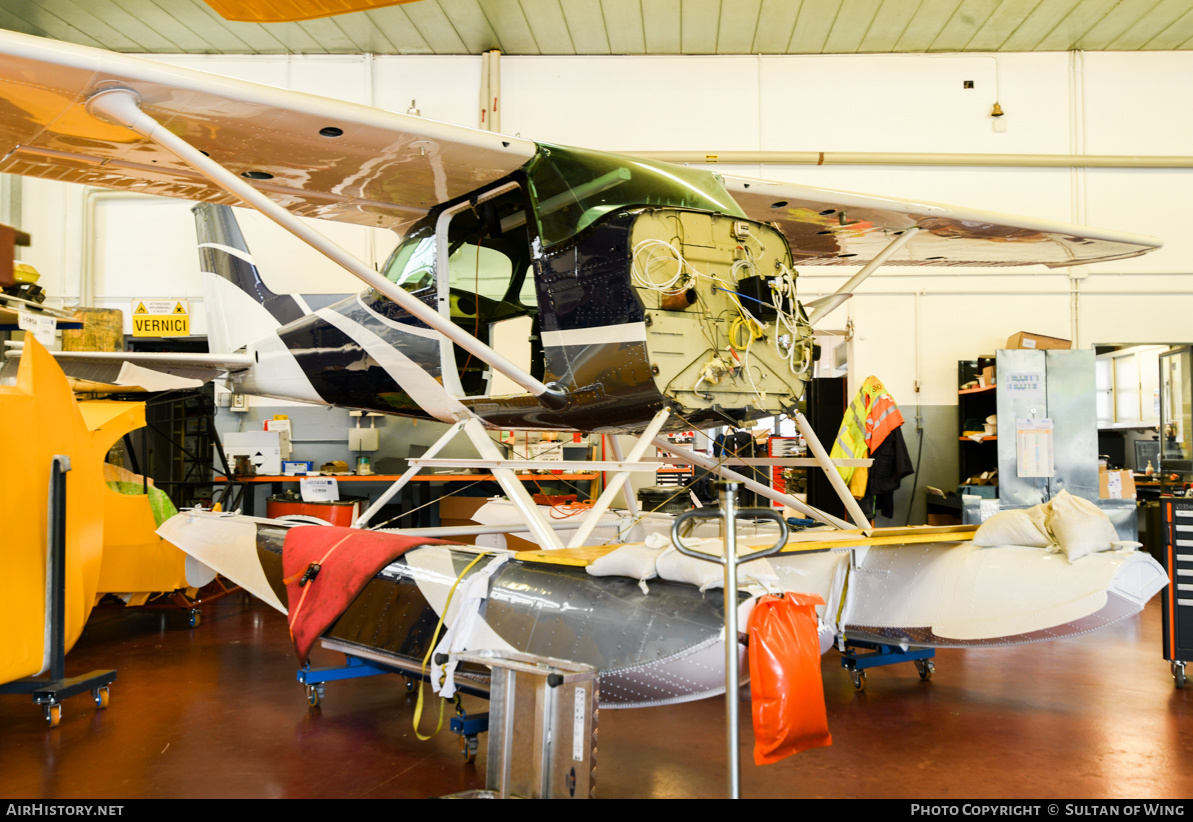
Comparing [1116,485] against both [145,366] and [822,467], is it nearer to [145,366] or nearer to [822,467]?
[822,467]

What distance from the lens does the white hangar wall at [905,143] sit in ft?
29.1

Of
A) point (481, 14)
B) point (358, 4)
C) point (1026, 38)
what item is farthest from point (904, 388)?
point (358, 4)

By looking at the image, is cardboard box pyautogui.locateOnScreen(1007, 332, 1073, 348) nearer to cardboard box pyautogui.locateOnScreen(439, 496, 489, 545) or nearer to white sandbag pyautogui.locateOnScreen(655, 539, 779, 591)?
cardboard box pyautogui.locateOnScreen(439, 496, 489, 545)

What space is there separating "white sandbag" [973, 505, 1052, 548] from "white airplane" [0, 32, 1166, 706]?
6 cm

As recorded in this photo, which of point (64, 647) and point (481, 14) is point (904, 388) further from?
point (64, 647)

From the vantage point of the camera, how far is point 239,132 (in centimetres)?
344

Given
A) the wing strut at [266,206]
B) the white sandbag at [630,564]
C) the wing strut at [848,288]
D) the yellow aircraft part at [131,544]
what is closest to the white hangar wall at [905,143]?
the wing strut at [848,288]

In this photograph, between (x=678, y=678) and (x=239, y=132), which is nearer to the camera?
(x=678, y=678)

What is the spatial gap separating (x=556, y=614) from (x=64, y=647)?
209 cm

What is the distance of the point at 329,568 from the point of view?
11.1 feet

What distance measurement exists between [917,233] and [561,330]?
2750 millimetres

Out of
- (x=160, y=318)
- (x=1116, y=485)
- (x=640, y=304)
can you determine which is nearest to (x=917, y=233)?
(x=640, y=304)

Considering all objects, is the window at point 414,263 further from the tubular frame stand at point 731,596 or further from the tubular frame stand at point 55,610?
the tubular frame stand at point 731,596

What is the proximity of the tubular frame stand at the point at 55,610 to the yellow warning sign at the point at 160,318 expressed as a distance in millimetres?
6542
